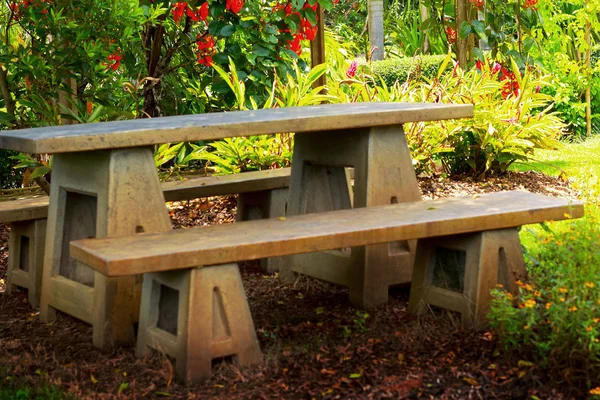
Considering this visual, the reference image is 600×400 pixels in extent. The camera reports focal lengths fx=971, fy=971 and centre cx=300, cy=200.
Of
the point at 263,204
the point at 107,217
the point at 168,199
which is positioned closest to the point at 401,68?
the point at 263,204

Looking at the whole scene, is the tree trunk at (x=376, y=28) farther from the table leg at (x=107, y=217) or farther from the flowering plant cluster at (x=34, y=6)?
the table leg at (x=107, y=217)

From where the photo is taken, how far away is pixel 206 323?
358 centimetres

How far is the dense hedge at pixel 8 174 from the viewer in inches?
276

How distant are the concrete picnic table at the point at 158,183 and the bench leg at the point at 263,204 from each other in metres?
0.55

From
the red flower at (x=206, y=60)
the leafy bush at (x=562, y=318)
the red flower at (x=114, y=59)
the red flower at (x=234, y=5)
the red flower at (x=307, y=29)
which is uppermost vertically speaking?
the red flower at (x=234, y=5)

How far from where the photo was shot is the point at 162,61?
7375 mm

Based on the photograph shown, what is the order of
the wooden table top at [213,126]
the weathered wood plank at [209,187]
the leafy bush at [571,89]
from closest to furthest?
the wooden table top at [213,126] → the weathered wood plank at [209,187] → the leafy bush at [571,89]

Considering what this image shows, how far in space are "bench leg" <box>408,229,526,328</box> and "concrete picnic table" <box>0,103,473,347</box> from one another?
1.23ft

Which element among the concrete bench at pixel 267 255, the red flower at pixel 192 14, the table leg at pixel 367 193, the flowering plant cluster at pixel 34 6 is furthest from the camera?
the red flower at pixel 192 14

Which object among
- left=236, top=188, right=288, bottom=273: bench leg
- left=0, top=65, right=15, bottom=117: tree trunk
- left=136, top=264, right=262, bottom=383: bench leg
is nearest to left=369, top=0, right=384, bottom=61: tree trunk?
left=0, top=65, right=15, bottom=117: tree trunk

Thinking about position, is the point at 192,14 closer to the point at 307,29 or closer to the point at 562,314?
the point at 307,29

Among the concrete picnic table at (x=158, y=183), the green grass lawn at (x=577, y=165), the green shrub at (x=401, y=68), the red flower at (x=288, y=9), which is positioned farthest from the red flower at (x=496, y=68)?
the green shrub at (x=401, y=68)

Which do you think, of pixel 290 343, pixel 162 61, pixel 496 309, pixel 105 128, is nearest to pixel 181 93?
pixel 162 61

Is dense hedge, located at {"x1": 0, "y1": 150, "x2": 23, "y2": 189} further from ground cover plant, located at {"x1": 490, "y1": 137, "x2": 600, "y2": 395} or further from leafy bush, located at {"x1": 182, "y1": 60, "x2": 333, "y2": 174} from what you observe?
ground cover plant, located at {"x1": 490, "y1": 137, "x2": 600, "y2": 395}
